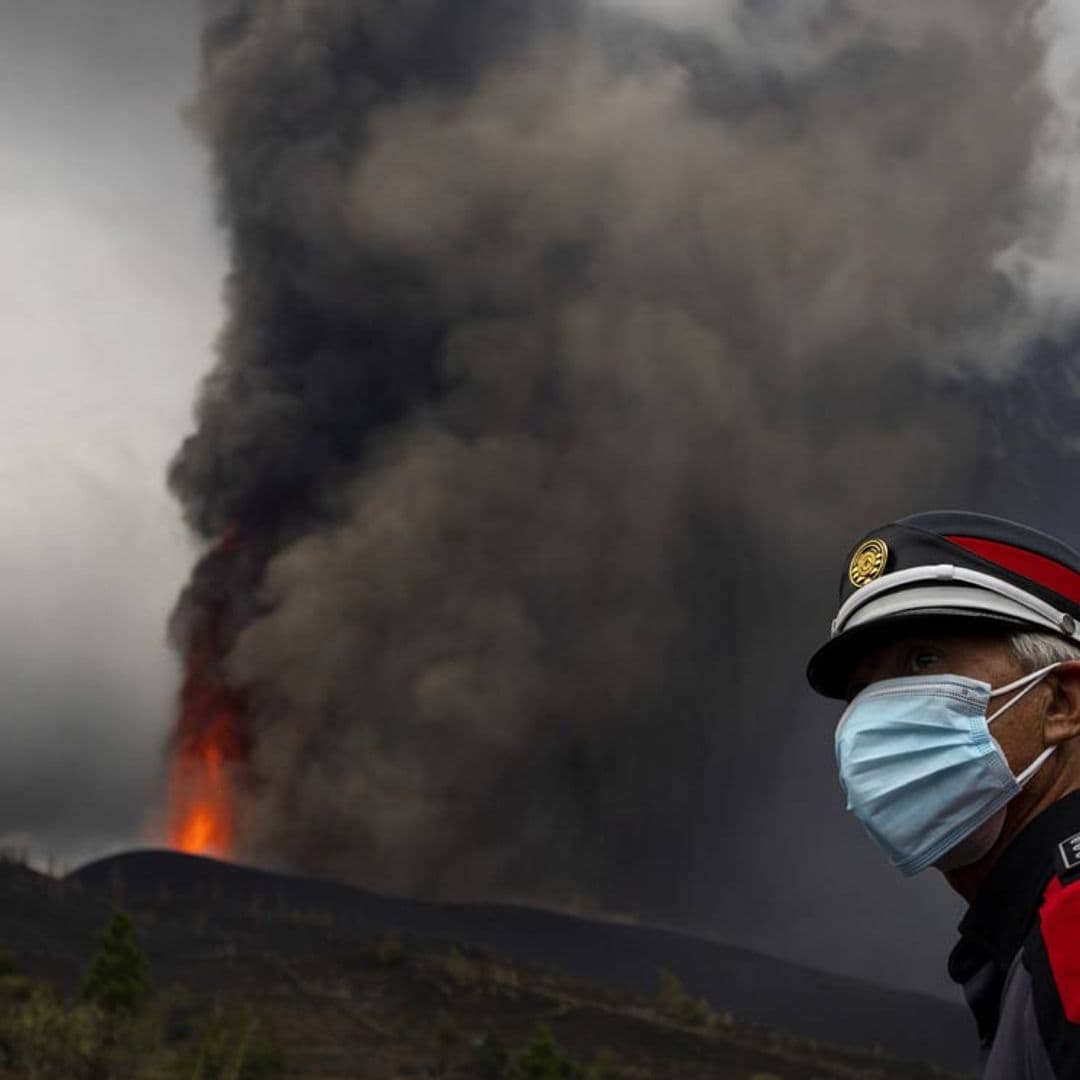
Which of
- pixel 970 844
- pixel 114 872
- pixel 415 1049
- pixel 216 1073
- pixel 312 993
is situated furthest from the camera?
pixel 114 872

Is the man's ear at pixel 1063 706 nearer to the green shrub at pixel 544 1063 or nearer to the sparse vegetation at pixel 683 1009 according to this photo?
the green shrub at pixel 544 1063

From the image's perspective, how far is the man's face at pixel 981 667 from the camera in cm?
242

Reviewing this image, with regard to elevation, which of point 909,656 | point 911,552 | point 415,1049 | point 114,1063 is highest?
point 415,1049

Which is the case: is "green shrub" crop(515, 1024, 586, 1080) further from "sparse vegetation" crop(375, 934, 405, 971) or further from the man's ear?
"sparse vegetation" crop(375, 934, 405, 971)

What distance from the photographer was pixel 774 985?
506 feet

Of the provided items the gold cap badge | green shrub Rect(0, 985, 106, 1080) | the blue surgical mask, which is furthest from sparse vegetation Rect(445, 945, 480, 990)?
the blue surgical mask

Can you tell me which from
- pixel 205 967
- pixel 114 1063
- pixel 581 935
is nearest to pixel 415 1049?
pixel 205 967

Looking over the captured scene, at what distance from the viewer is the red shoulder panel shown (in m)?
1.82

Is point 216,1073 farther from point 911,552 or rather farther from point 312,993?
point 312,993

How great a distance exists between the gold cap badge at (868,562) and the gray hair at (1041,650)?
0.86ft

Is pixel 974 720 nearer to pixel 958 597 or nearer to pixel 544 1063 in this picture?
pixel 958 597

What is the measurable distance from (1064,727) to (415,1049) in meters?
68.7

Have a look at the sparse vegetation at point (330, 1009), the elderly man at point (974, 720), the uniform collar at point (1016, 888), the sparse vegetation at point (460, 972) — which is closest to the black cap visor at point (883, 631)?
the elderly man at point (974, 720)

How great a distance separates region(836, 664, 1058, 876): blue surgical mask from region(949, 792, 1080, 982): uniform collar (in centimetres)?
11
